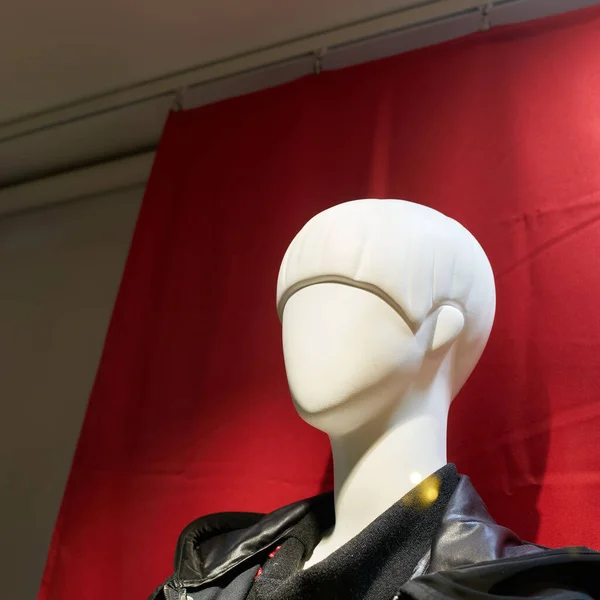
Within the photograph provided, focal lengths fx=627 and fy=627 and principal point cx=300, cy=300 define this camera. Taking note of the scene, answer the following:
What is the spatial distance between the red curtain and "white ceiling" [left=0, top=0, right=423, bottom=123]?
0.16 m

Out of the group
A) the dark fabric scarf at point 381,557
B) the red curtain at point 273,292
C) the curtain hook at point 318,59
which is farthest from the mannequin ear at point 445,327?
the curtain hook at point 318,59

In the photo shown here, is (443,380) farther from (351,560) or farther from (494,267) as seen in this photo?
(494,267)

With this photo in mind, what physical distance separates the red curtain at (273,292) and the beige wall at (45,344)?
0.47 meters

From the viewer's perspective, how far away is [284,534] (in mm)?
999

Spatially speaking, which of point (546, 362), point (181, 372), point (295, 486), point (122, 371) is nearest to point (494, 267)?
point (546, 362)

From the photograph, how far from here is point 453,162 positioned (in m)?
1.42

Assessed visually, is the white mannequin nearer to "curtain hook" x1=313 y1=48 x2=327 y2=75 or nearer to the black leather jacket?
the black leather jacket

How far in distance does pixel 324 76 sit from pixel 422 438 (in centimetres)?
116

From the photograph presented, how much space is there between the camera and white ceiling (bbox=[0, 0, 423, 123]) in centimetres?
169

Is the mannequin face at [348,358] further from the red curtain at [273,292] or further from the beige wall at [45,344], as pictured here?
the beige wall at [45,344]

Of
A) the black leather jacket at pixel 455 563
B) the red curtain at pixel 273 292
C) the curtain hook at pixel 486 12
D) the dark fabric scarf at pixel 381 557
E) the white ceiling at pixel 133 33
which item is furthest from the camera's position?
the white ceiling at pixel 133 33

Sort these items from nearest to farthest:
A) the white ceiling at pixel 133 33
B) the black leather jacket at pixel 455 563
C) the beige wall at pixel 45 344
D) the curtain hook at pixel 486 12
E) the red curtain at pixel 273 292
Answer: the black leather jacket at pixel 455 563 < the red curtain at pixel 273 292 < the curtain hook at pixel 486 12 < the white ceiling at pixel 133 33 < the beige wall at pixel 45 344

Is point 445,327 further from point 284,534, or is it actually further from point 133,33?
point 133,33

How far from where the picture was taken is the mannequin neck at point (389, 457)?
870mm
